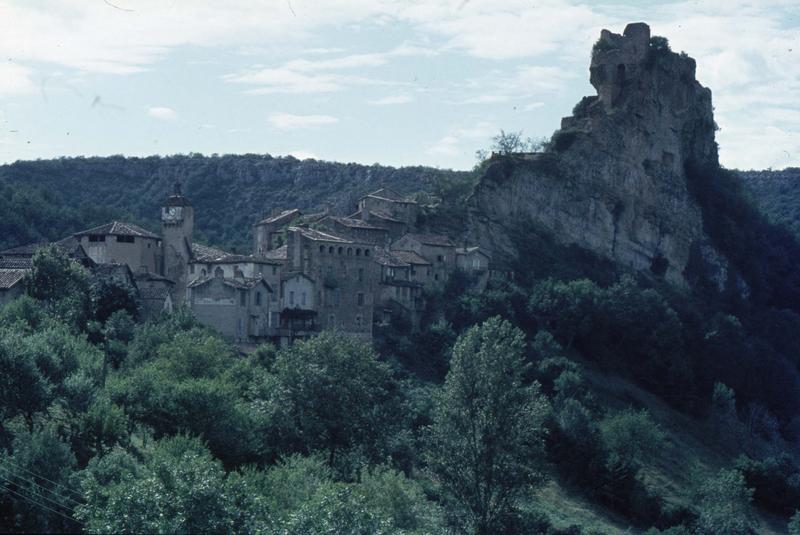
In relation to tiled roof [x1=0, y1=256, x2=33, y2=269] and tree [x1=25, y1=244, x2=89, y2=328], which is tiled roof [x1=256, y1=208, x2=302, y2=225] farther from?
tree [x1=25, y1=244, x2=89, y2=328]

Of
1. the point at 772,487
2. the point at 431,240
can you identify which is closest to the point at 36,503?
the point at 431,240

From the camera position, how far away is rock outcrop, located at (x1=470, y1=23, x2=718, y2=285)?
288 feet

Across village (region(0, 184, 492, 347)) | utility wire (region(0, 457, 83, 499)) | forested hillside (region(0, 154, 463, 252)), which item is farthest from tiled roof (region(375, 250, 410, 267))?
utility wire (region(0, 457, 83, 499))

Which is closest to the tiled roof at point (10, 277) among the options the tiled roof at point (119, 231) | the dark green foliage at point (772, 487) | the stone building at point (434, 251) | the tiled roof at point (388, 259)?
the tiled roof at point (119, 231)

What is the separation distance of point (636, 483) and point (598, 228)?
1192 inches

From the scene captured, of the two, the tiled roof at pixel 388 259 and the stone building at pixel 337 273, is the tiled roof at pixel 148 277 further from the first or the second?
the tiled roof at pixel 388 259

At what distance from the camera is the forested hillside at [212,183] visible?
4321 inches

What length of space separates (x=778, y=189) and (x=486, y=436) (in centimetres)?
11289

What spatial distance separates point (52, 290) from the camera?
190 ft

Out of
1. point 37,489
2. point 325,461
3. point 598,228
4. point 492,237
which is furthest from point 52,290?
point 598,228

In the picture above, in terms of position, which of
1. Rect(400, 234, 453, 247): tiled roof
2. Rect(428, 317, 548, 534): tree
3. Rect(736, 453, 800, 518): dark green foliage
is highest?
Rect(400, 234, 453, 247): tiled roof

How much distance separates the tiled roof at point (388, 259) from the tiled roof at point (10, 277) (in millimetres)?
16618

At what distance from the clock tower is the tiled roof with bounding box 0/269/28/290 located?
22.8ft

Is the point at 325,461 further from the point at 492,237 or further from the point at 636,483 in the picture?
the point at 492,237
